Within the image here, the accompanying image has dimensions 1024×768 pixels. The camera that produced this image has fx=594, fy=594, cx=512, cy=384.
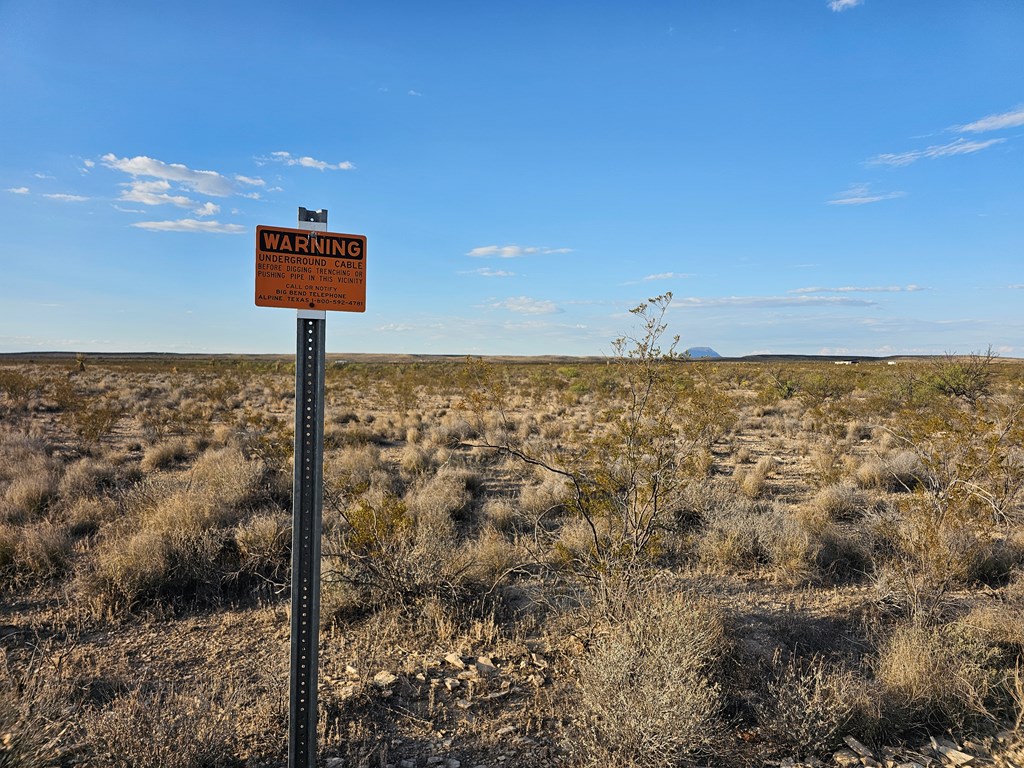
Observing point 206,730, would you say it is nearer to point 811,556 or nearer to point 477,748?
point 477,748

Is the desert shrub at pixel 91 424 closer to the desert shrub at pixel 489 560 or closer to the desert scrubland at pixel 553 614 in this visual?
the desert scrubland at pixel 553 614

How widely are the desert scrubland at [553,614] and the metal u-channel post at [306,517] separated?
0.61m

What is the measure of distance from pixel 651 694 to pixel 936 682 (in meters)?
1.93

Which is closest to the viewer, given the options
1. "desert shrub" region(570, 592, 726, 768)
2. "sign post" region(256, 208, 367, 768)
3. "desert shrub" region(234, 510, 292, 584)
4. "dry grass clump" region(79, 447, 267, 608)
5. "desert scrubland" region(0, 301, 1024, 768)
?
"sign post" region(256, 208, 367, 768)

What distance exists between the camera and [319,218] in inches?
110

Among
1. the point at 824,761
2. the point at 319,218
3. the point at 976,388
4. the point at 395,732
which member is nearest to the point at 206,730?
the point at 395,732

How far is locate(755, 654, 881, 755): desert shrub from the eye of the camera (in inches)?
132

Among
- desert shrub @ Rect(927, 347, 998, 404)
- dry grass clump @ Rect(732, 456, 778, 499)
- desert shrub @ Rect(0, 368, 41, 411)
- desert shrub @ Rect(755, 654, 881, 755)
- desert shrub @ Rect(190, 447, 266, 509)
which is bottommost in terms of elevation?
desert shrub @ Rect(755, 654, 881, 755)

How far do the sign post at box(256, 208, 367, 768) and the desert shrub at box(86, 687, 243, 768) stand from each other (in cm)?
57

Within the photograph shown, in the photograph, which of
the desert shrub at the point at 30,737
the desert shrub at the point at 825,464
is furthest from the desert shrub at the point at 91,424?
the desert shrub at the point at 825,464

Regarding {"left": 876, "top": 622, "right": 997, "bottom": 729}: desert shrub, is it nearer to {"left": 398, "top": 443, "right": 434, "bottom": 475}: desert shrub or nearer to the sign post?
the sign post

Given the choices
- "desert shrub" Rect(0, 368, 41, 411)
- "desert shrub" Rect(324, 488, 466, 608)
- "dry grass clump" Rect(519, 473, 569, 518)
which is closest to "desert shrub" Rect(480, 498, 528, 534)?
"dry grass clump" Rect(519, 473, 569, 518)

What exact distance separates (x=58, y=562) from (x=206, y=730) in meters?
4.06

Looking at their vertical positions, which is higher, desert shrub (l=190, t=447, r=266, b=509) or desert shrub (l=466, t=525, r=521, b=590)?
desert shrub (l=190, t=447, r=266, b=509)
